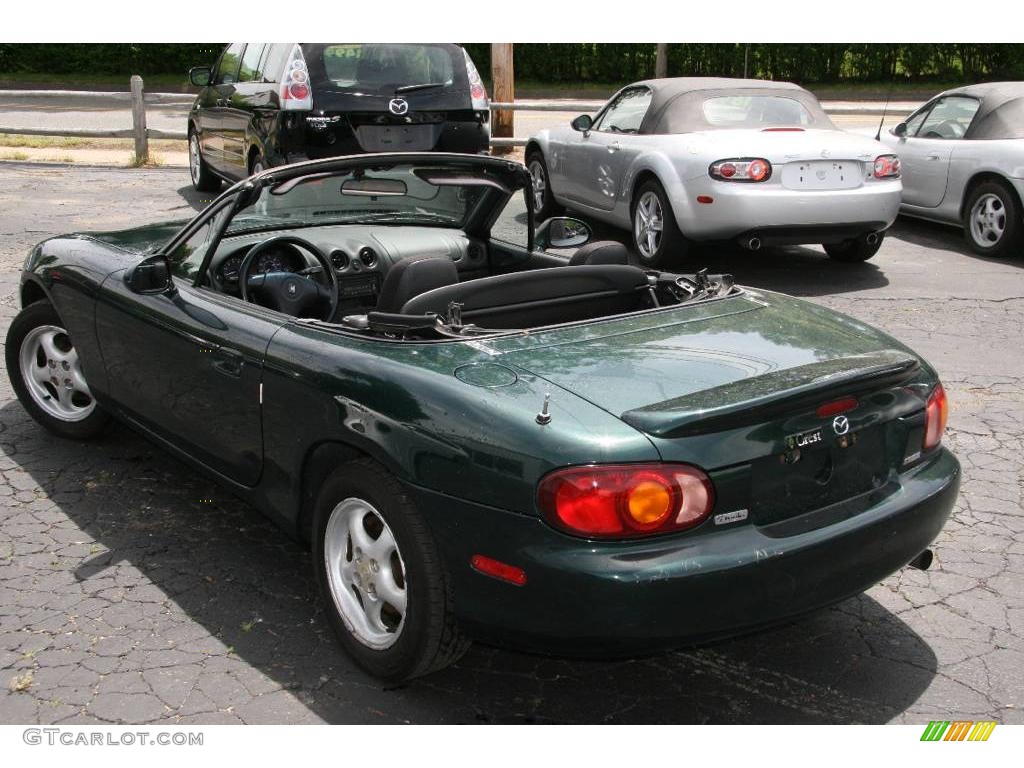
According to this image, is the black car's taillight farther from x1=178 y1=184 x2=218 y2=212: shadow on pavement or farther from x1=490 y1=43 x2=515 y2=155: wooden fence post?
x1=490 y1=43 x2=515 y2=155: wooden fence post

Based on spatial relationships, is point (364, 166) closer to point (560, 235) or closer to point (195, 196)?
point (560, 235)

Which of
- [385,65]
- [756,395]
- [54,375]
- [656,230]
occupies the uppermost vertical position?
[385,65]

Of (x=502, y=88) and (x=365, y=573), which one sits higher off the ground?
(x=502, y=88)

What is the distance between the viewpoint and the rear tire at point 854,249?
30.0 ft

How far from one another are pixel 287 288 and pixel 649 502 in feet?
6.21

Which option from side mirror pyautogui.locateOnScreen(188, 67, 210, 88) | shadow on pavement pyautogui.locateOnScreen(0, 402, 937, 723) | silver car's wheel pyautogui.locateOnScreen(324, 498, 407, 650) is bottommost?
shadow on pavement pyautogui.locateOnScreen(0, 402, 937, 723)

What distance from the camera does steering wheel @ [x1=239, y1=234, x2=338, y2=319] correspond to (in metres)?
4.20

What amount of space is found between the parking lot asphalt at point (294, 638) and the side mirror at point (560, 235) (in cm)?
163

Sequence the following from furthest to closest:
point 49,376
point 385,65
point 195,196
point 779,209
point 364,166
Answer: point 195,196, point 385,65, point 779,209, point 49,376, point 364,166

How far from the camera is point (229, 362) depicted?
3.90 metres

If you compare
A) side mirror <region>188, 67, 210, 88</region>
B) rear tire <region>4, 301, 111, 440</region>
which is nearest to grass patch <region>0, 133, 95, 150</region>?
side mirror <region>188, 67, 210, 88</region>

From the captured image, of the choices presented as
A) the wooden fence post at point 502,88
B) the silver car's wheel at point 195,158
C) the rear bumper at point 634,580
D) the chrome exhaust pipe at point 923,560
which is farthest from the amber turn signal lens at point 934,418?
the wooden fence post at point 502,88

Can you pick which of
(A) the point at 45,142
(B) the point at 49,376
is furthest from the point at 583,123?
(A) the point at 45,142

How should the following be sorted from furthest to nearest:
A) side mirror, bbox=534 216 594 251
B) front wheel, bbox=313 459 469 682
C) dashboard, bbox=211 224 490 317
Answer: side mirror, bbox=534 216 594 251, dashboard, bbox=211 224 490 317, front wheel, bbox=313 459 469 682
